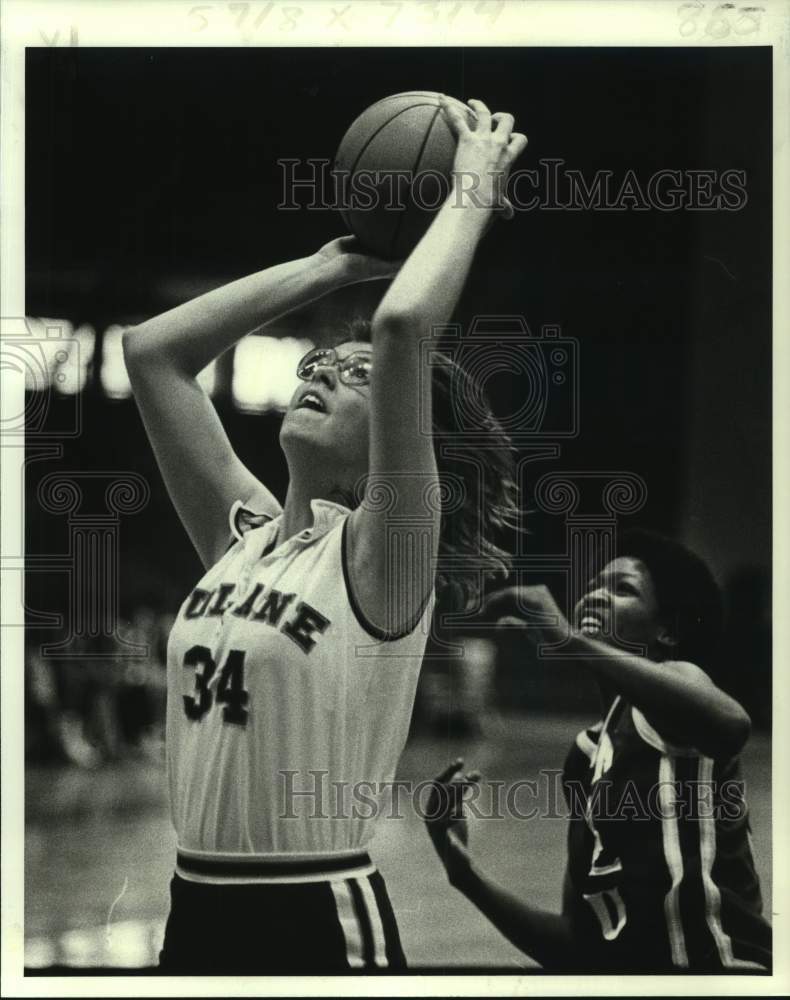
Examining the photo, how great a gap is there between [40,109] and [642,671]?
2.85 m

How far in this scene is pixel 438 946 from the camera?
4227mm

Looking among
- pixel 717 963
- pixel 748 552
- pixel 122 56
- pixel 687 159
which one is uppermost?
pixel 122 56

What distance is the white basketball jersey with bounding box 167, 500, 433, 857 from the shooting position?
13.4 feet

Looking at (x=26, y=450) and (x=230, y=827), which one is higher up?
(x=26, y=450)

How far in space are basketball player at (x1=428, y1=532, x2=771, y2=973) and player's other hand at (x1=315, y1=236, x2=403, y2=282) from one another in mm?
1158

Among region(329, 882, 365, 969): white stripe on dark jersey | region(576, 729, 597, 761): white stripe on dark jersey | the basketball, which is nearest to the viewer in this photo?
the basketball

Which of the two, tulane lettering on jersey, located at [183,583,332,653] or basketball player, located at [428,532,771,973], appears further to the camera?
basketball player, located at [428,532,771,973]

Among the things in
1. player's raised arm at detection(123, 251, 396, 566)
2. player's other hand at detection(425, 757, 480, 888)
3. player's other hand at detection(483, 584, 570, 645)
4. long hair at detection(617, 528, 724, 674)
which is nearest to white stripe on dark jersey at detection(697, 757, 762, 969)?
long hair at detection(617, 528, 724, 674)

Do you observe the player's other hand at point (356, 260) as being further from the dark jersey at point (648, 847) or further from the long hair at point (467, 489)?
the dark jersey at point (648, 847)

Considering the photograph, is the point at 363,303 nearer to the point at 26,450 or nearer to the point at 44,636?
the point at 26,450

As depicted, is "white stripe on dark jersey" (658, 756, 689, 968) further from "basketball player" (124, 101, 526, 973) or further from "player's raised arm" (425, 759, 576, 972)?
"basketball player" (124, 101, 526, 973)

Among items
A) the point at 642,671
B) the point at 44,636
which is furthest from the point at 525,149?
the point at 44,636

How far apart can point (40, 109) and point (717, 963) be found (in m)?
3.78

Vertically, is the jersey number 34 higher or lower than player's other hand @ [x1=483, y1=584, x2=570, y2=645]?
lower
